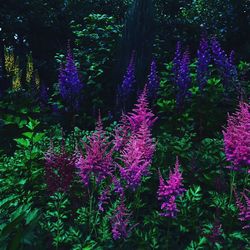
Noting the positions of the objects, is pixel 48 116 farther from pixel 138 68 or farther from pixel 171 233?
pixel 171 233

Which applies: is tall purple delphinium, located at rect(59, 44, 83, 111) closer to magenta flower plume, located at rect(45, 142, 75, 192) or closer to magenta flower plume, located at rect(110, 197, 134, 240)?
magenta flower plume, located at rect(45, 142, 75, 192)

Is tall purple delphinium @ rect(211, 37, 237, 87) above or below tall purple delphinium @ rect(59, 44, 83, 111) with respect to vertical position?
above

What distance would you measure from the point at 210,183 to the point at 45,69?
7650 mm

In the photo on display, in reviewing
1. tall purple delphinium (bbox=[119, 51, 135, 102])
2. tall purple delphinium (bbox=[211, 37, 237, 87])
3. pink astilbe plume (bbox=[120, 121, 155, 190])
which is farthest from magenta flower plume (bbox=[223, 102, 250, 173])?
tall purple delphinium (bbox=[119, 51, 135, 102])

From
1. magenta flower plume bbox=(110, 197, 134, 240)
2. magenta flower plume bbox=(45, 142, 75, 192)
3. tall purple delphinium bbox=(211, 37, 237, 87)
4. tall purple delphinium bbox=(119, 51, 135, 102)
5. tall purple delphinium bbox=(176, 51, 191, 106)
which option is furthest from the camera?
tall purple delphinium bbox=(119, 51, 135, 102)

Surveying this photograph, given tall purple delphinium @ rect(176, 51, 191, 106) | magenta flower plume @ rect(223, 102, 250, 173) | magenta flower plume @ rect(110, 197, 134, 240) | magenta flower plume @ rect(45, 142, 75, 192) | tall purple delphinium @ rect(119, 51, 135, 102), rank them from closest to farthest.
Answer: magenta flower plume @ rect(110, 197, 134, 240)
magenta flower plume @ rect(223, 102, 250, 173)
magenta flower plume @ rect(45, 142, 75, 192)
tall purple delphinium @ rect(176, 51, 191, 106)
tall purple delphinium @ rect(119, 51, 135, 102)

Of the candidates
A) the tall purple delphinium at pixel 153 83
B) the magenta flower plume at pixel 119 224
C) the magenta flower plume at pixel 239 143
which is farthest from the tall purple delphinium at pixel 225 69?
the magenta flower plume at pixel 119 224

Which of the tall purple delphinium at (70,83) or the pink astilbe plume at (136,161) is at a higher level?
the tall purple delphinium at (70,83)

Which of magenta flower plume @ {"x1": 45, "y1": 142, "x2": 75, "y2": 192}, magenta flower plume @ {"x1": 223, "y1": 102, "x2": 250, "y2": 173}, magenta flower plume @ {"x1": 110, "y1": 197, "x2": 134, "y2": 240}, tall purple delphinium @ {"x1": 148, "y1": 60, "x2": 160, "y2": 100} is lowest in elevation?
magenta flower plume @ {"x1": 110, "y1": 197, "x2": 134, "y2": 240}

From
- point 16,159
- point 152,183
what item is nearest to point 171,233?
point 152,183

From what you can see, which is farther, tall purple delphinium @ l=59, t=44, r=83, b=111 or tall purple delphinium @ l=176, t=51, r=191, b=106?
tall purple delphinium @ l=59, t=44, r=83, b=111

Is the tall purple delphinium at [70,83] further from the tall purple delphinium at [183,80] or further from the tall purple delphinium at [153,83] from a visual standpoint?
the tall purple delphinium at [183,80]

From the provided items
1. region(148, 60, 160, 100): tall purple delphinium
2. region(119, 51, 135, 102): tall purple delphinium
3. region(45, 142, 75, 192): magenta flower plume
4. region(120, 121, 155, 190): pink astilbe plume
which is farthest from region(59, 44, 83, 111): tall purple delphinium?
region(120, 121, 155, 190): pink astilbe plume

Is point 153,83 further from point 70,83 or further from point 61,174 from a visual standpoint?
point 61,174
